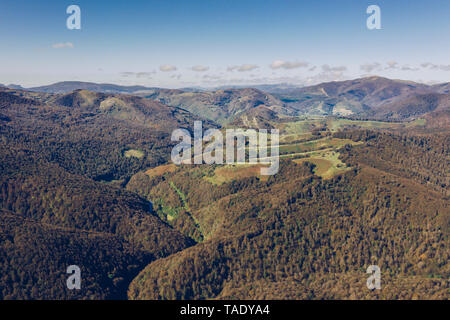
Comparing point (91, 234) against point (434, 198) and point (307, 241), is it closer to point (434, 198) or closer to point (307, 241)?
point (307, 241)

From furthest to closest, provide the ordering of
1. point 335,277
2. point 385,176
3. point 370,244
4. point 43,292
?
point 385,176
point 370,244
point 335,277
point 43,292
